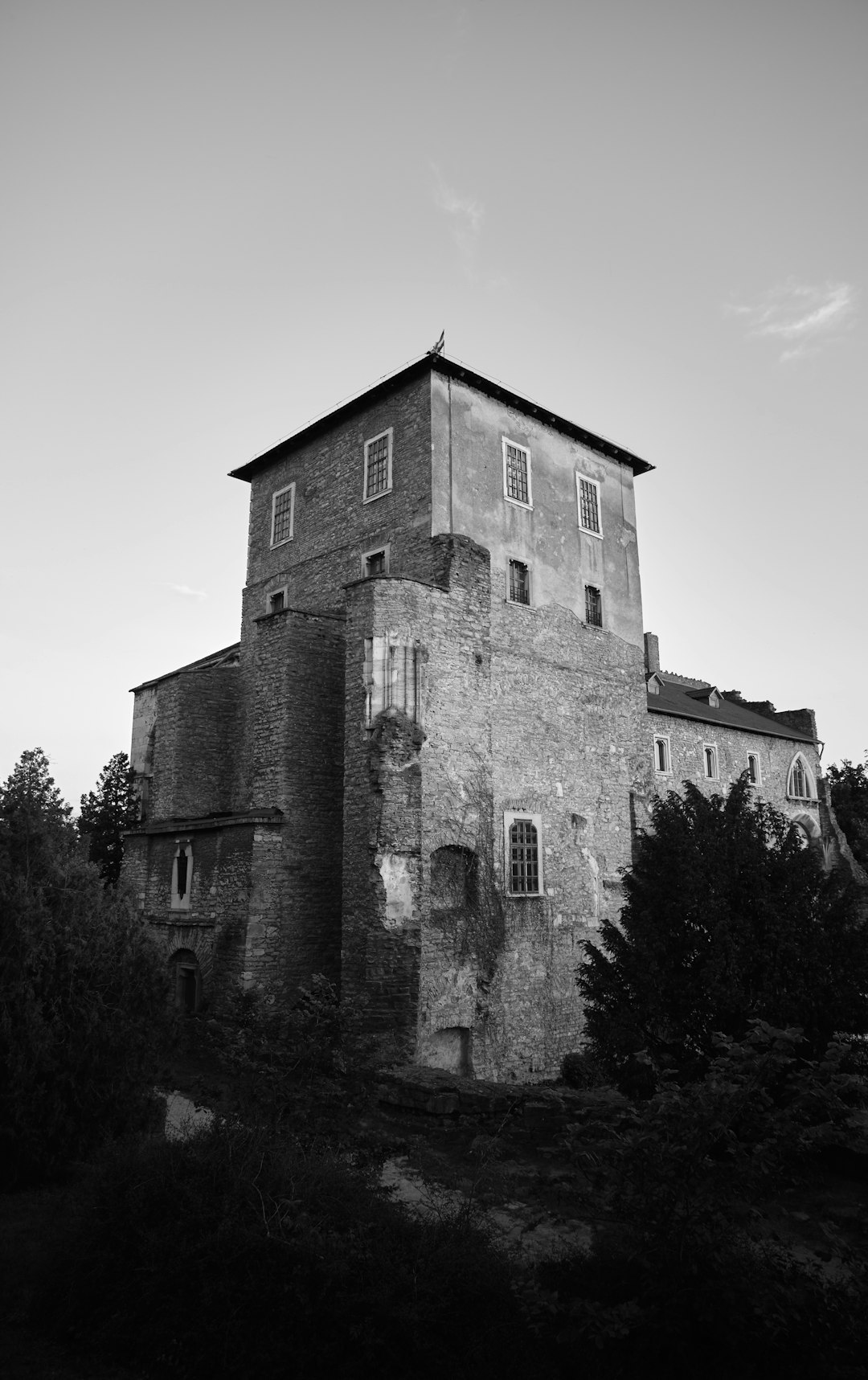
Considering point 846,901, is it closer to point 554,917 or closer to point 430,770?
point 430,770

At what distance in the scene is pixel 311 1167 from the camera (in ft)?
23.5

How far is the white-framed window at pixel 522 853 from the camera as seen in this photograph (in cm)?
1844

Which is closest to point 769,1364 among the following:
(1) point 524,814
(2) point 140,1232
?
(2) point 140,1232

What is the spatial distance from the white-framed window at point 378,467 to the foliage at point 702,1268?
15.7 m

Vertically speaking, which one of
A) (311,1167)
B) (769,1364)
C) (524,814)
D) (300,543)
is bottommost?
(769,1364)

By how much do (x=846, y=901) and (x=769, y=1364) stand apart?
5341 mm

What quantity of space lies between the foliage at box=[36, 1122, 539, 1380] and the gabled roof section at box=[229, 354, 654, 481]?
54.4 feet

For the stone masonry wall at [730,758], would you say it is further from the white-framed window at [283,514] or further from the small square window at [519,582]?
the white-framed window at [283,514]

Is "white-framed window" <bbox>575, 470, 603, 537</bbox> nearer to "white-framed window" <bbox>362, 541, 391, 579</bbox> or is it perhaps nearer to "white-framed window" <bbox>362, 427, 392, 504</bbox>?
"white-framed window" <bbox>362, 427, 392, 504</bbox>

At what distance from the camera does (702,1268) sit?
17.9ft

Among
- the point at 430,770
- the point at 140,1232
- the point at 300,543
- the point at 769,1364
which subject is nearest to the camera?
the point at 769,1364

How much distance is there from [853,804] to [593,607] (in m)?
27.7

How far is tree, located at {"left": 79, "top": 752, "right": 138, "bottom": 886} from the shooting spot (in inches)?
999

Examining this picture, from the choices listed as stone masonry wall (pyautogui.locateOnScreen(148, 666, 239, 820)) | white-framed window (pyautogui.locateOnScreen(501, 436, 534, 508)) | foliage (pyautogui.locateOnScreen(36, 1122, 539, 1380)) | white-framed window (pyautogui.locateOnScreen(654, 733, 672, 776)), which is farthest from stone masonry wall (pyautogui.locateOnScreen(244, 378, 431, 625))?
white-framed window (pyautogui.locateOnScreen(654, 733, 672, 776))
